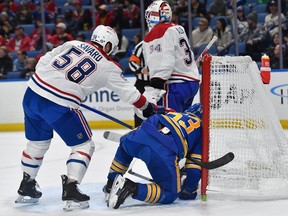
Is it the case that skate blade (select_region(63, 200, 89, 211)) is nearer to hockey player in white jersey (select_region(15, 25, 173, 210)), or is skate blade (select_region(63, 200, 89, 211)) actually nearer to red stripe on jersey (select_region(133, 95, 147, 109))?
hockey player in white jersey (select_region(15, 25, 173, 210))

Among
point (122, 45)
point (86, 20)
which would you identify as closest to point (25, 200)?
point (122, 45)

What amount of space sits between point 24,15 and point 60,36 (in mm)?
762

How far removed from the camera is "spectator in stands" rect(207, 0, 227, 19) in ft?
33.0

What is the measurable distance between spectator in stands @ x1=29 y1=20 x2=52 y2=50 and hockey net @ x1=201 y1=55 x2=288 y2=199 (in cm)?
548

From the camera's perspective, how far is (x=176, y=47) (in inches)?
243

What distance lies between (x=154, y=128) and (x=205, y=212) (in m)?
0.57

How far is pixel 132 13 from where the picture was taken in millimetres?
10414

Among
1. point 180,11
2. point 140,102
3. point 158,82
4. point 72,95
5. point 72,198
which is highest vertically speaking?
point 72,95

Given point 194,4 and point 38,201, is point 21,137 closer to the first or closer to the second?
point 194,4

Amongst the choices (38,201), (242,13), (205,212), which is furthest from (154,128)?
(242,13)

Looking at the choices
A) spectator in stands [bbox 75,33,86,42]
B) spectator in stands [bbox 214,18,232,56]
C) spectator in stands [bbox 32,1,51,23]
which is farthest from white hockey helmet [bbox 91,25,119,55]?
spectator in stands [bbox 32,1,51,23]

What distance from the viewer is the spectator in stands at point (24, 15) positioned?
11031mm

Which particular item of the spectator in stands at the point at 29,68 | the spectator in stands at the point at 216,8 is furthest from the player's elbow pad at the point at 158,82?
the spectator in stands at the point at 29,68

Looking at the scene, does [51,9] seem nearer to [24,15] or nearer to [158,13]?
[24,15]
